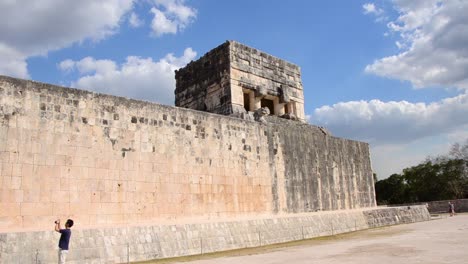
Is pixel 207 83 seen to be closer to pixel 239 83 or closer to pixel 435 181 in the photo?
pixel 239 83

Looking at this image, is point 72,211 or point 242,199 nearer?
point 72,211

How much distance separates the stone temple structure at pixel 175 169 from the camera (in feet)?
29.5

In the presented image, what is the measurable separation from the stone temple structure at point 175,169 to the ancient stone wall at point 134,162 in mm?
28

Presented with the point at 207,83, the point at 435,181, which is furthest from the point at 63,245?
the point at 435,181

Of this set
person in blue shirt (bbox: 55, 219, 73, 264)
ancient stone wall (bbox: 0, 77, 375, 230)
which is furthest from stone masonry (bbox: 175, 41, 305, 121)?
person in blue shirt (bbox: 55, 219, 73, 264)

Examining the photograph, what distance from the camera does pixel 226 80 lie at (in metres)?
16.4

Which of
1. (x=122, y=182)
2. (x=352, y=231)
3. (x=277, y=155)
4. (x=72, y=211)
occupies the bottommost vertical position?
(x=352, y=231)

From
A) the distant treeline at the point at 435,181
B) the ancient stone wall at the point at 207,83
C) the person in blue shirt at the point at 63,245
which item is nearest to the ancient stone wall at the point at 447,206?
the distant treeline at the point at 435,181

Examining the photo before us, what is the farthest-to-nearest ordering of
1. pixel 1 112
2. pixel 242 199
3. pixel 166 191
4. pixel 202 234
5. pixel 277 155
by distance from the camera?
pixel 277 155 → pixel 242 199 → pixel 166 191 → pixel 202 234 → pixel 1 112

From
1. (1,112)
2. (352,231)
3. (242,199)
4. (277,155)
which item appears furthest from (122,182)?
(352,231)

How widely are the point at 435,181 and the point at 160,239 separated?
33586 mm

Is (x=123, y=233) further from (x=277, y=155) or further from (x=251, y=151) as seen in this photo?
(x=277, y=155)

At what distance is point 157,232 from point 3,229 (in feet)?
10.4

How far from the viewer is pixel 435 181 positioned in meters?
37.1
